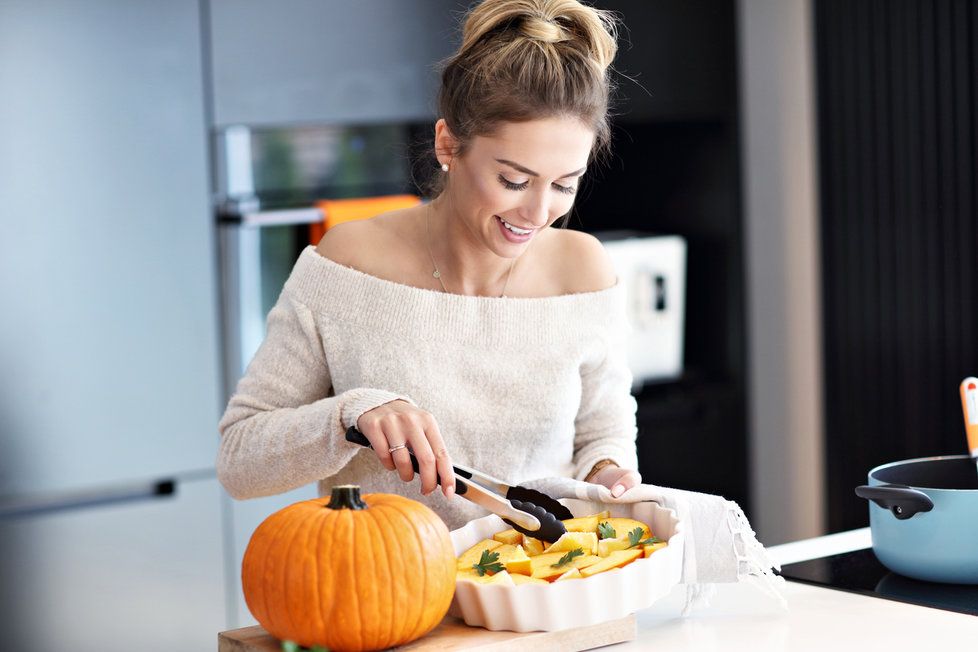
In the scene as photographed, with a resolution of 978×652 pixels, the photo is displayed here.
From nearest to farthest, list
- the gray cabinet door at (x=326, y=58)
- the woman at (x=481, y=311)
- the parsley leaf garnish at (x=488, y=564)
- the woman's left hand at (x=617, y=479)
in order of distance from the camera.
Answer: the parsley leaf garnish at (x=488, y=564), the woman's left hand at (x=617, y=479), the woman at (x=481, y=311), the gray cabinet door at (x=326, y=58)

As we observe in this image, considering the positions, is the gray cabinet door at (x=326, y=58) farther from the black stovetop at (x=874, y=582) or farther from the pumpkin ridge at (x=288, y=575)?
the pumpkin ridge at (x=288, y=575)

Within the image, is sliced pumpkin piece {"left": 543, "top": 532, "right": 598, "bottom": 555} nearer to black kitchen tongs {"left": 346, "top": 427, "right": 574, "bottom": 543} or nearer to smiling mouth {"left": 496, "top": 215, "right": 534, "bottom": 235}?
black kitchen tongs {"left": 346, "top": 427, "right": 574, "bottom": 543}

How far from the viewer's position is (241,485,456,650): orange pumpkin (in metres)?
1.06

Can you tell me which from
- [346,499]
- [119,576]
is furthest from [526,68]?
→ [119,576]

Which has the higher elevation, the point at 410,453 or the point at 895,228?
the point at 895,228

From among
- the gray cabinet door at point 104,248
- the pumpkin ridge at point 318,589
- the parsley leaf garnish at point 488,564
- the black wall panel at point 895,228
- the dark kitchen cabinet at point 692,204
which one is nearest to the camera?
the pumpkin ridge at point 318,589

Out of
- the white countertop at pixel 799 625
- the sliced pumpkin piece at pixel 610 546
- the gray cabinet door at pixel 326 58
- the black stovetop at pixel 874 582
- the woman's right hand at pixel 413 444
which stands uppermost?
the gray cabinet door at pixel 326 58

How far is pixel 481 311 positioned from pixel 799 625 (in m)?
0.55

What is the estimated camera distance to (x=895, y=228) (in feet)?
9.95

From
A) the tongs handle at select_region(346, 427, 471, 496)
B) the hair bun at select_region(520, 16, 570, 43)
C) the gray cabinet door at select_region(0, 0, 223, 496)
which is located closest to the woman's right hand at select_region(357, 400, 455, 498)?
the tongs handle at select_region(346, 427, 471, 496)

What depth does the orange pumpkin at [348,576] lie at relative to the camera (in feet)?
3.49

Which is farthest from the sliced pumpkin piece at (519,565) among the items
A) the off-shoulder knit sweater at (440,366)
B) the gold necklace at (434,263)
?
the gold necklace at (434,263)

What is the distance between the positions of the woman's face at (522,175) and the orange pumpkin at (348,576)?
1.49 ft

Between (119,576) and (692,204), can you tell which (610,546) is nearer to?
(119,576)
